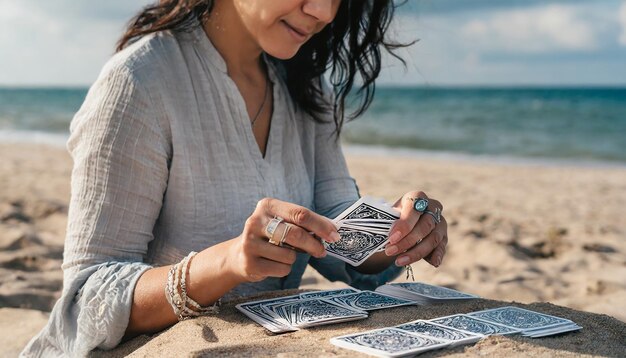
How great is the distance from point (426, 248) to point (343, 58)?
0.96 meters

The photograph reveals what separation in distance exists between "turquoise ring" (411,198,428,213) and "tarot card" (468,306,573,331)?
332 millimetres

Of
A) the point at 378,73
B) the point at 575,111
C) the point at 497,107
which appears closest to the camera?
the point at 378,73

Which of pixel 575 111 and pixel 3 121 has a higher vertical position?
pixel 575 111

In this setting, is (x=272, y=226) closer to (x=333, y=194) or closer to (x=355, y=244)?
(x=355, y=244)

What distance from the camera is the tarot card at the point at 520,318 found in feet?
6.35

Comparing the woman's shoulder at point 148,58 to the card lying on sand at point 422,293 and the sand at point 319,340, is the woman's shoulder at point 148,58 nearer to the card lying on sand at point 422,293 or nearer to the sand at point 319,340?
the sand at point 319,340

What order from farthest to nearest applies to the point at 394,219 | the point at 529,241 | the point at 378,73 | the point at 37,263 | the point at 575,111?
the point at 575,111
the point at 529,241
the point at 37,263
the point at 378,73
the point at 394,219

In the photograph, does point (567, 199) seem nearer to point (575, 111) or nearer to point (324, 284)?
point (324, 284)

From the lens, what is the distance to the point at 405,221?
2.00 metres

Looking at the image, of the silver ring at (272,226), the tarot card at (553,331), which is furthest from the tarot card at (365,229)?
the tarot card at (553,331)

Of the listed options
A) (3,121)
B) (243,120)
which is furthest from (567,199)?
(3,121)

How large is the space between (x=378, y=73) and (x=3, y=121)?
2310 centimetres

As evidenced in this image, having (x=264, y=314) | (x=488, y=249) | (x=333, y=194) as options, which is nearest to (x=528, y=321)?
(x=264, y=314)

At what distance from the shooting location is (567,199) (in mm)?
7793
